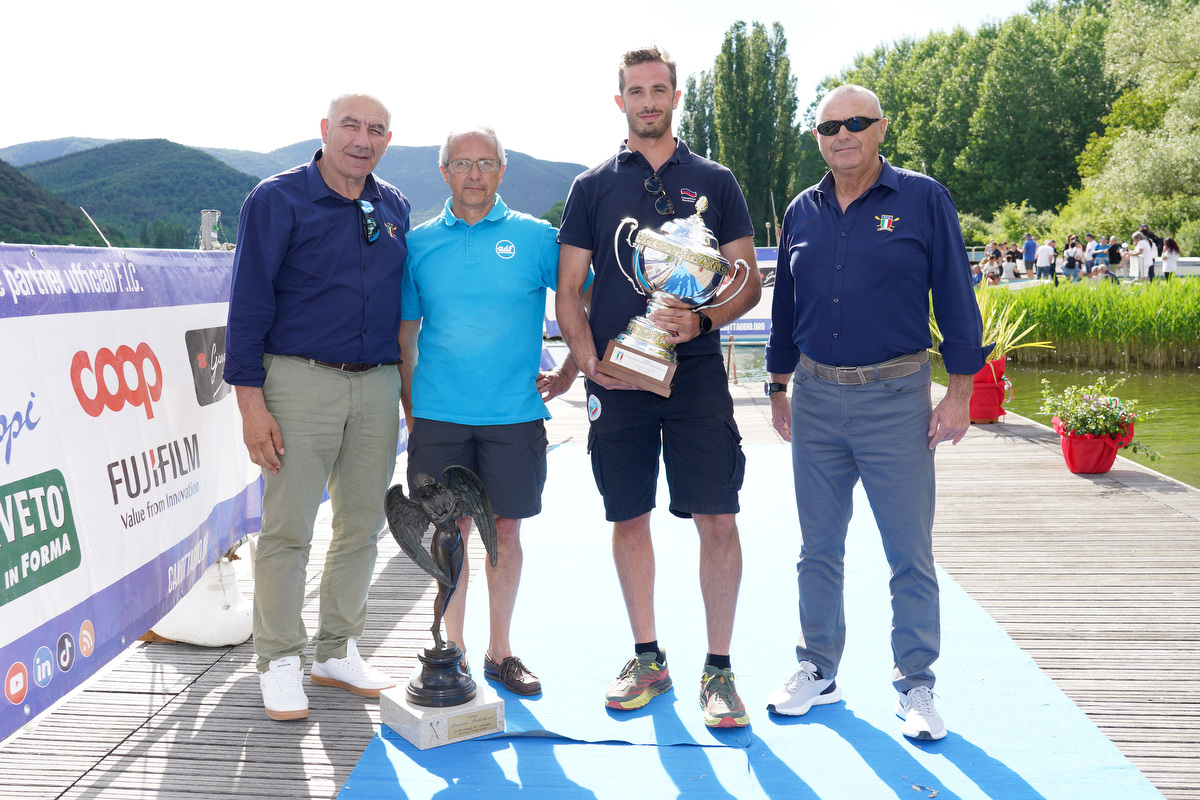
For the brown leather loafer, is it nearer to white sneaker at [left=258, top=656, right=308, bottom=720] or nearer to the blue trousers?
white sneaker at [left=258, top=656, right=308, bottom=720]

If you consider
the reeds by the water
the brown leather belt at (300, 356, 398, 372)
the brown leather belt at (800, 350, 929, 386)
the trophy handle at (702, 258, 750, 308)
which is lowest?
the reeds by the water

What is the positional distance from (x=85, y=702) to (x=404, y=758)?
4.11 feet

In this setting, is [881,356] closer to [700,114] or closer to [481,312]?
[481,312]

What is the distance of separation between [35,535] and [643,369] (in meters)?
1.71

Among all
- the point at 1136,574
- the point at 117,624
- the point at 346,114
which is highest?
the point at 346,114

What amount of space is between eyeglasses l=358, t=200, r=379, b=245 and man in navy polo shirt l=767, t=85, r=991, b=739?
139cm

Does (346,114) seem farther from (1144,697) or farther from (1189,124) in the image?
(1189,124)

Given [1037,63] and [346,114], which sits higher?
[1037,63]

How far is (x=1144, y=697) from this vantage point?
9.87 ft

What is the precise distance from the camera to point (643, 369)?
9.01 ft

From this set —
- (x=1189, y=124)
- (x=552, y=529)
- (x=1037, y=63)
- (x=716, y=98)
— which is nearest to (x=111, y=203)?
(x=716, y=98)

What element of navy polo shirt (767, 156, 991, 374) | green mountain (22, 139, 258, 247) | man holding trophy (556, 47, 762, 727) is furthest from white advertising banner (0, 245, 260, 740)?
green mountain (22, 139, 258, 247)

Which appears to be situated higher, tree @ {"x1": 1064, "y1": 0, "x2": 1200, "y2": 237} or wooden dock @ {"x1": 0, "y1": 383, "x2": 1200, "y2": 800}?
tree @ {"x1": 1064, "y1": 0, "x2": 1200, "y2": 237}

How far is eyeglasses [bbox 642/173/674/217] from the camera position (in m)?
2.88
